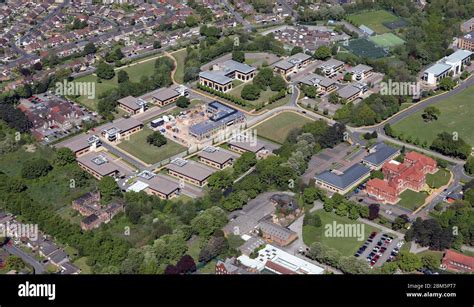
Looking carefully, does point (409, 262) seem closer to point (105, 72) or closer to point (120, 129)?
point (120, 129)

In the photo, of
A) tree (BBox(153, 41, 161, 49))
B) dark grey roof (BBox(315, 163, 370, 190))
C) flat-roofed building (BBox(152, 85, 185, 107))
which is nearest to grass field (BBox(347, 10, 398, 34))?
tree (BBox(153, 41, 161, 49))

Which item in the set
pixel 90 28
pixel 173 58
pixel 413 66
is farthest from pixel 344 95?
pixel 90 28

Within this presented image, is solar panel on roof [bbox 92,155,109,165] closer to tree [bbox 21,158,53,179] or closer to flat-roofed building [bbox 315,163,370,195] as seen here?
tree [bbox 21,158,53,179]

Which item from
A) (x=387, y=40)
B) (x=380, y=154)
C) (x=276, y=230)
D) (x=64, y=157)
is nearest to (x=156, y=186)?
(x=64, y=157)

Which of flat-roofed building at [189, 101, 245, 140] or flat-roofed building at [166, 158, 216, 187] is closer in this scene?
flat-roofed building at [166, 158, 216, 187]

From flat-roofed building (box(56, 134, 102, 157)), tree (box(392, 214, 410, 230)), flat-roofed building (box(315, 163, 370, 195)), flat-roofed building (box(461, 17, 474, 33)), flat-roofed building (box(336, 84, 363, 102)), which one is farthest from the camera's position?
flat-roofed building (box(461, 17, 474, 33))

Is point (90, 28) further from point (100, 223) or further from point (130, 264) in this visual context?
point (130, 264)
